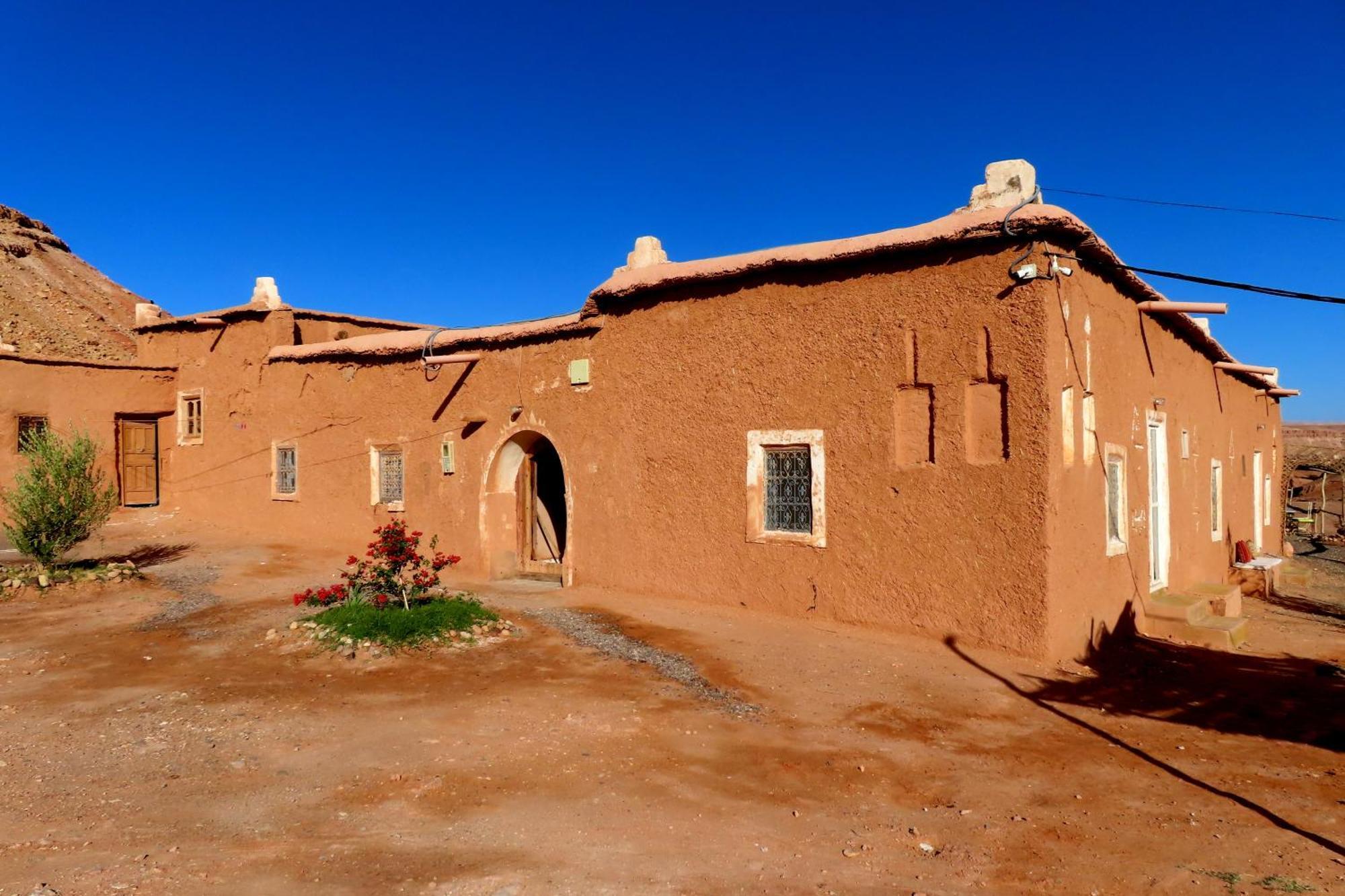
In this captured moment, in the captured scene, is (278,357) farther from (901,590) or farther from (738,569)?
(901,590)

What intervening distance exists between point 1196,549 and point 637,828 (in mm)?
10736

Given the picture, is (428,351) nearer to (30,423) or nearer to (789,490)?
(789,490)

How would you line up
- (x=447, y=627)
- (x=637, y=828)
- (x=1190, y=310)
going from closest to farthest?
(x=637, y=828)
(x=447, y=627)
(x=1190, y=310)

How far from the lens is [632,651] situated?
771cm

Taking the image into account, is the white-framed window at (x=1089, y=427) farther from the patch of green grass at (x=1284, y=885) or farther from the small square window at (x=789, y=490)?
the patch of green grass at (x=1284, y=885)

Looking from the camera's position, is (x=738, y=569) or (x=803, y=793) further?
(x=738, y=569)

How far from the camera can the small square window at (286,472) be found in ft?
46.7

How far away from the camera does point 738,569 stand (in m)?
9.26

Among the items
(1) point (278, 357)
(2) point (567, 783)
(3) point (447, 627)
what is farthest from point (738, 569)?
(1) point (278, 357)

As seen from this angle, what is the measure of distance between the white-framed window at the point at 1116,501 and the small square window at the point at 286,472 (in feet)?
40.0

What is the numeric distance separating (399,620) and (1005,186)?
692cm

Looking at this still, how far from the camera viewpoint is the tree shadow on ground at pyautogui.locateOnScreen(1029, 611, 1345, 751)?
20.4ft

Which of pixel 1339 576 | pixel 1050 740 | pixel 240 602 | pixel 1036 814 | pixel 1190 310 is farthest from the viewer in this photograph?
pixel 1339 576

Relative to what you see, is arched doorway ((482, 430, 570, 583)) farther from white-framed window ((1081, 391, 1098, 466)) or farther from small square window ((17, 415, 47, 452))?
small square window ((17, 415, 47, 452))
